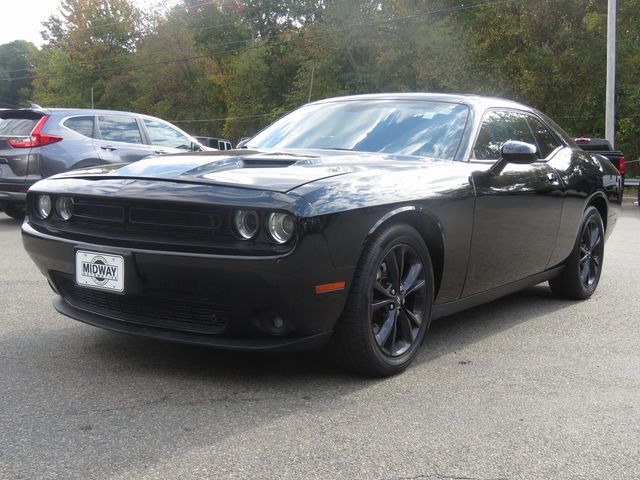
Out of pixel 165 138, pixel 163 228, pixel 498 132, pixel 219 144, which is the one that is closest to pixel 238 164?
pixel 163 228

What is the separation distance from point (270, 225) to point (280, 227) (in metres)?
0.04

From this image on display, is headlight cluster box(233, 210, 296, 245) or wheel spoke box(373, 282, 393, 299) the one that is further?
wheel spoke box(373, 282, 393, 299)

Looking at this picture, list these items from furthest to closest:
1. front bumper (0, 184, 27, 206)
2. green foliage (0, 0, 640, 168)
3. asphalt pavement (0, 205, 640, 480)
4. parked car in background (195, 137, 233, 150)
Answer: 1. green foliage (0, 0, 640, 168)
2. front bumper (0, 184, 27, 206)
3. parked car in background (195, 137, 233, 150)
4. asphalt pavement (0, 205, 640, 480)

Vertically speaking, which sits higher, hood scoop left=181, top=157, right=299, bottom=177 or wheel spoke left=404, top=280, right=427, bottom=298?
hood scoop left=181, top=157, right=299, bottom=177

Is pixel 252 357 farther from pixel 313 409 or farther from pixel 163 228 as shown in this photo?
pixel 163 228

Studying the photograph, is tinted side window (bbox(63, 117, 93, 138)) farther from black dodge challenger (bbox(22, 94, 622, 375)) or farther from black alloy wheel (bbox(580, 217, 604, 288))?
black alloy wheel (bbox(580, 217, 604, 288))

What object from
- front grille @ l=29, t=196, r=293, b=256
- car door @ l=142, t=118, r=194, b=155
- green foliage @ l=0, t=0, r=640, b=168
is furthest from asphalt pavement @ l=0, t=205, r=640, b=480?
green foliage @ l=0, t=0, r=640, b=168

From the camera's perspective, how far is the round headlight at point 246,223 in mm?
3158

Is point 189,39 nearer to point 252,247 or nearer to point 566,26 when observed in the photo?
point 566,26

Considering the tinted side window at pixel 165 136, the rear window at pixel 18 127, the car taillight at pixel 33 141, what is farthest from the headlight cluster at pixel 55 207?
the tinted side window at pixel 165 136

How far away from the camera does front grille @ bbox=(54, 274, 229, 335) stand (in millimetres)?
3303

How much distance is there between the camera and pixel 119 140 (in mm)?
10406

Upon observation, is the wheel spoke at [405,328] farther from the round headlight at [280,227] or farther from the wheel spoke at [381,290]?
the round headlight at [280,227]

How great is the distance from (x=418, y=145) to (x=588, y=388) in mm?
1583
